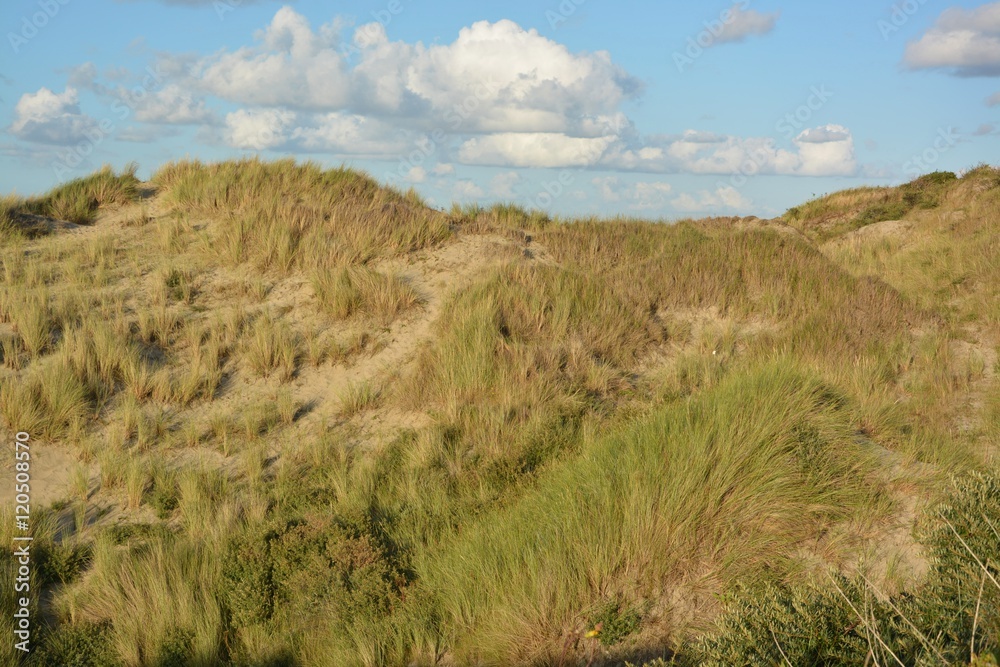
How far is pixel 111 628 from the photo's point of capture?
17.9ft

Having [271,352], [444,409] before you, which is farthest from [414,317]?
[444,409]

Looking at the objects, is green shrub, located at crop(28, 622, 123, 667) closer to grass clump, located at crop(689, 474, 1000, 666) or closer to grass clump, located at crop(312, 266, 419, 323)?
grass clump, located at crop(689, 474, 1000, 666)

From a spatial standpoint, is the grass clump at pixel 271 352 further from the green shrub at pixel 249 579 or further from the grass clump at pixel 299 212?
the green shrub at pixel 249 579

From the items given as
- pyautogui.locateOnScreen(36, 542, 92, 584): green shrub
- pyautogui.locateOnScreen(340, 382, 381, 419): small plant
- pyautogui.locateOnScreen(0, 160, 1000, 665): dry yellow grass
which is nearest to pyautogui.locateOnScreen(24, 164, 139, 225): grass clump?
pyautogui.locateOnScreen(0, 160, 1000, 665): dry yellow grass

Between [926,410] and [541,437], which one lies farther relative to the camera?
[926,410]

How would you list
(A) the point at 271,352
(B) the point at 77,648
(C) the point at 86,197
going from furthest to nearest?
(C) the point at 86,197 < (A) the point at 271,352 < (B) the point at 77,648

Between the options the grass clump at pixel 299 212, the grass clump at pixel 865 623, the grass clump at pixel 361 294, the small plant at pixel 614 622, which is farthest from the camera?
the grass clump at pixel 299 212

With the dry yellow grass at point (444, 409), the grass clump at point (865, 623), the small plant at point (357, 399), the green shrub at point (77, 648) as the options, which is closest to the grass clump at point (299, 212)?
the dry yellow grass at point (444, 409)

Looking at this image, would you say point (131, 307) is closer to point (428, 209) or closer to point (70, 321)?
point (70, 321)

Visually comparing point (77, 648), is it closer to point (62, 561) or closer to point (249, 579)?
point (62, 561)

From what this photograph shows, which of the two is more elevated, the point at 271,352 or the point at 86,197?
the point at 86,197

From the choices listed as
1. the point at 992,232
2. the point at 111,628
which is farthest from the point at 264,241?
the point at 992,232

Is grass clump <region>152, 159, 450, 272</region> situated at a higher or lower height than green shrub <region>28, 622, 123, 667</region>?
higher

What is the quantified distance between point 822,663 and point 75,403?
7.16 m
